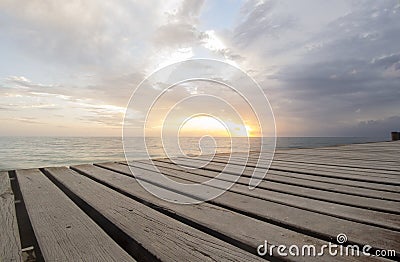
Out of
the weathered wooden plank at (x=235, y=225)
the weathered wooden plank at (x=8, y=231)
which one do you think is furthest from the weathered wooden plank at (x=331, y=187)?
the weathered wooden plank at (x=8, y=231)

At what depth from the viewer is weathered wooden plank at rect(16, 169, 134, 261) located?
835 mm

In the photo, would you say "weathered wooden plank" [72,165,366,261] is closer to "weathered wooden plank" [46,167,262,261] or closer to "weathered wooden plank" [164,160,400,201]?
"weathered wooden plank" [46,167,262,261]

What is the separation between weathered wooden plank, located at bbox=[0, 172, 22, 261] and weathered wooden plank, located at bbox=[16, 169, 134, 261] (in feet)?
0.23

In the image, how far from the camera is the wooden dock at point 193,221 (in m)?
0.86

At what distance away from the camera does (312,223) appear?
1120 millimetres

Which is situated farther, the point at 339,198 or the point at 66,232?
the point at 339,198

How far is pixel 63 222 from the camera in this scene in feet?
3.73

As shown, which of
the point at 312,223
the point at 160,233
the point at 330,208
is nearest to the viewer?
the point at 160,233

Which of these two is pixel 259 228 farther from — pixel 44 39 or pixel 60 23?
pixel 44 39

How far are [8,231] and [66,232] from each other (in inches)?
10.7

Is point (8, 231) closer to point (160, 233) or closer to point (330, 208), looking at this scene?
point (160, 233)

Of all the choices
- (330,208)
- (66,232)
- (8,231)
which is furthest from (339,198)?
(8,231)

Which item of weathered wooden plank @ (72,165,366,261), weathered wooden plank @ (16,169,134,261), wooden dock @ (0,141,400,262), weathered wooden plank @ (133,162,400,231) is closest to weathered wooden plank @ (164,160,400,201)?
wooden dock @ (0,141,400,262)

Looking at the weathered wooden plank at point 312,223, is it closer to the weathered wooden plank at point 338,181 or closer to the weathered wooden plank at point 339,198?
the weathered wooden plank at point 339,198
